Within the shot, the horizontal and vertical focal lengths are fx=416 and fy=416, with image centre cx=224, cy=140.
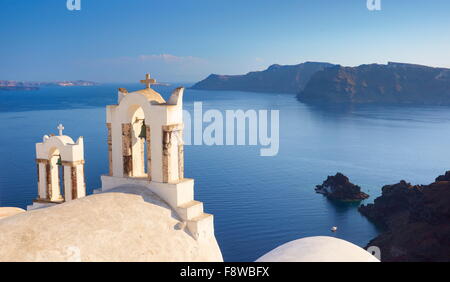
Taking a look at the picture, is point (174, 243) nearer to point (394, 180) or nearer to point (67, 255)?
point (67, 255)

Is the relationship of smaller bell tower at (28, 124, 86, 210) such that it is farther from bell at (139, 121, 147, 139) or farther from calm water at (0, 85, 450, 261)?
calm water at (0, 85, 450, 261)

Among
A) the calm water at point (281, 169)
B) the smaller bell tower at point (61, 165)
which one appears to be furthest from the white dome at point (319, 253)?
the calm water at point (281, 169)

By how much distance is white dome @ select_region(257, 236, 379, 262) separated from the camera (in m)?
9.77

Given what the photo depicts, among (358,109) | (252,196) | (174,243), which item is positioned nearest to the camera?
(174,243)

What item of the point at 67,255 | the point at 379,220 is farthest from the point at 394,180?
the point at 67,255

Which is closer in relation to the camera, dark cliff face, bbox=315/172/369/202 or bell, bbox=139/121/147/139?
bell, bbox=139/121/147/139

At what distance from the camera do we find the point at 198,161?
80562mm

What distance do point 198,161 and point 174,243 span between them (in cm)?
6969

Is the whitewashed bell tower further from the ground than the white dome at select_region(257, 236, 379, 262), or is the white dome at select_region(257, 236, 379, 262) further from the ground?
the whitewashed bell tower

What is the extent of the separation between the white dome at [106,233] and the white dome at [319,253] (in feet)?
7.91

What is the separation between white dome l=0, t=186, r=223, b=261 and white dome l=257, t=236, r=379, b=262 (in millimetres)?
2411

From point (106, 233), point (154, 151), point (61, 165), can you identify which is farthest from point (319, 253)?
point (61, 165)

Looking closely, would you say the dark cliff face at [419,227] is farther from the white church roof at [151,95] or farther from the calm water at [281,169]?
the white church roof at [151,95]

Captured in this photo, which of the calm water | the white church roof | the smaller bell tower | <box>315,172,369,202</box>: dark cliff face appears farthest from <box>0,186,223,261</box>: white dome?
<box>315,172,369,202</box>: dark cliff face
